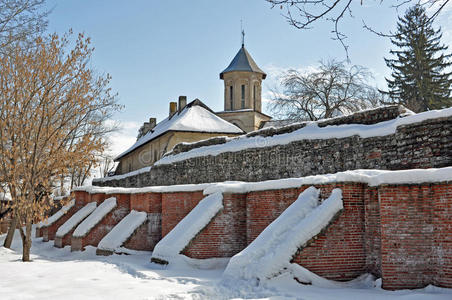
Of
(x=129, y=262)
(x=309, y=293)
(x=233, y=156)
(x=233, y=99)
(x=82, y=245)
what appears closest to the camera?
(x=309, y=293)

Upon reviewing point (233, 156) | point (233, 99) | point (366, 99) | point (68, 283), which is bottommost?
point (68, 283)

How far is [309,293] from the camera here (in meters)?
6.33

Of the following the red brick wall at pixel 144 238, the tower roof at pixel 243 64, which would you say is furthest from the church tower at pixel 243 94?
the red brick wall at pixel 144 238

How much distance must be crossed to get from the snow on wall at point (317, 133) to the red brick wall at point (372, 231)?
10.8 ft

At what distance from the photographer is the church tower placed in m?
40.8

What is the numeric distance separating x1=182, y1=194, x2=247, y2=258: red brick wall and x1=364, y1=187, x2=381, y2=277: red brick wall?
3.14 metres

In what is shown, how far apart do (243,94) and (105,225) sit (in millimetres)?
29487

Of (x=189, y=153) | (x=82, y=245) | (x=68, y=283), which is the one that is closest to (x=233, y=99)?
(x=189, y=153)

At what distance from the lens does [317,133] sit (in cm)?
1263

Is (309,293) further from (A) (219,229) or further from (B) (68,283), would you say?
(B) (68,283)

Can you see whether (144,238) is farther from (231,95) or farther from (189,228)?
(231,95)

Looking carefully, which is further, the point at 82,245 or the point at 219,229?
the point at 82,245

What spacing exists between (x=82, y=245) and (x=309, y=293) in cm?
957

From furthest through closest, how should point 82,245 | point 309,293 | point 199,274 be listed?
point 82,245
point 199,274
point 309,293
